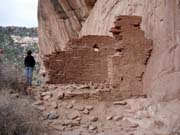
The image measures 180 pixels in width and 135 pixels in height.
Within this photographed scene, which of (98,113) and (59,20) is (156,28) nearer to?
(98,113)

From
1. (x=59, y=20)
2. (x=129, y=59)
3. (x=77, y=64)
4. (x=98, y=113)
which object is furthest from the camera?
(x=59, y=20)

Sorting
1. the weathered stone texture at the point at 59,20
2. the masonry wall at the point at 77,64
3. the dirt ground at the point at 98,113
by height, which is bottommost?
the dirt ground at the point at 98,113

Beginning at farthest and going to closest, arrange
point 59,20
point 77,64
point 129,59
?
point 59,20, point 77,64, point 129,59

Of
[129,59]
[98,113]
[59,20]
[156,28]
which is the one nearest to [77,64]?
[129,59]

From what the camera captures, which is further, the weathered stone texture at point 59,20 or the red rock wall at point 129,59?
the weathered stone texture at point 59,20

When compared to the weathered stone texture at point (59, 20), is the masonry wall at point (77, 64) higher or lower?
lower

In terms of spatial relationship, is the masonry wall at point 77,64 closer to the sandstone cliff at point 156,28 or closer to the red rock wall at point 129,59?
the sandstone cliff at point 156,28

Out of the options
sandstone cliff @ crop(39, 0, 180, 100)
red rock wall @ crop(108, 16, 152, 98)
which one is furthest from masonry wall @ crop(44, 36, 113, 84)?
red rock wall @ crop(108, 16, 152, 98)

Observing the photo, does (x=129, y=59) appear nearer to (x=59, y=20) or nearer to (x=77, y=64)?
(x=77, y=64)

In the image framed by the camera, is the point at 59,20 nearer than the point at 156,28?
No

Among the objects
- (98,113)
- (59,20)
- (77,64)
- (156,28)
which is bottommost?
(98,113)

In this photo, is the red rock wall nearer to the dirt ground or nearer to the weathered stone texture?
the dirt ground

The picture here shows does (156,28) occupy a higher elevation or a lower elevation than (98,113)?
higher

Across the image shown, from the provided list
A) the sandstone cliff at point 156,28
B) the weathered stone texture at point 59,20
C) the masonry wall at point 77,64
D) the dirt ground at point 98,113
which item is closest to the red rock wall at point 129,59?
the sandstone cliff at point 156,28
